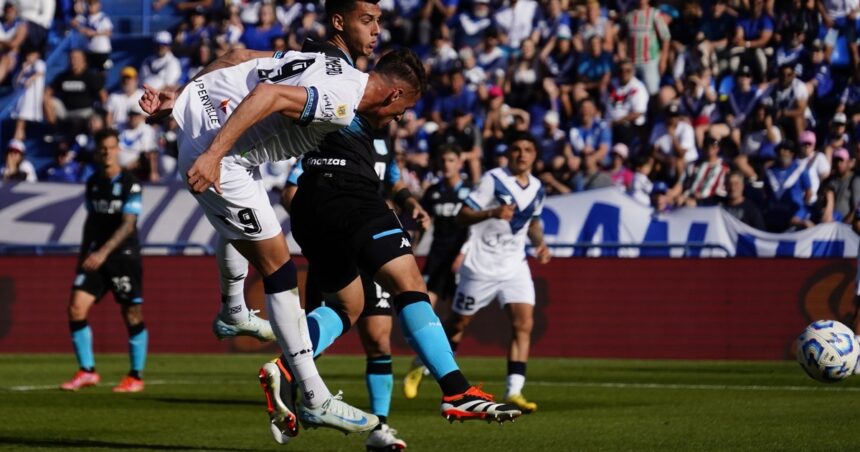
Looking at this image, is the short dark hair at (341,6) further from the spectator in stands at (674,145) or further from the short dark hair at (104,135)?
the spectator in stands at (674,145)

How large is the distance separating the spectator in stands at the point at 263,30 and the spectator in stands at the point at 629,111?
6.64 metres

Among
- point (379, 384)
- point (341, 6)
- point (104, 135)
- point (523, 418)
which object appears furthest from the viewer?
point (104, 135)

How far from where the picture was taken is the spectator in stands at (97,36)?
92.7 feet

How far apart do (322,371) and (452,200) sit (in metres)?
2.63

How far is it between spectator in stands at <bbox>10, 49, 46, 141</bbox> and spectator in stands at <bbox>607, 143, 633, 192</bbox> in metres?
11.2

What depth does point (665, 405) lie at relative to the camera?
12.8 meters

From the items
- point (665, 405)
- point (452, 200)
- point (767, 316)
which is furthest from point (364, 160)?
point (767, 316)

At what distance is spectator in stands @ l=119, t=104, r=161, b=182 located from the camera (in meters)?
24.3

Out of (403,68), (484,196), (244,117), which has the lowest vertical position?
(484,196)

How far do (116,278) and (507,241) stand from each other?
424cm

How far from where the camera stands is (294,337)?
29.0 feet

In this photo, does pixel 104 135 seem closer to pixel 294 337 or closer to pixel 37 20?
pixel 294 337

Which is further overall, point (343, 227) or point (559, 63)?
point (559, 63)

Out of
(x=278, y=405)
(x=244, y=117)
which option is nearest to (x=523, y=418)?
(x=278, y=405)
